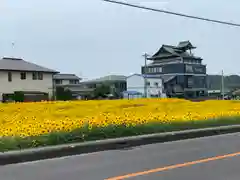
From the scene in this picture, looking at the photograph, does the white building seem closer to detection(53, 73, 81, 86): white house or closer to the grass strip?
detection(53, 73, 81, 86): white house

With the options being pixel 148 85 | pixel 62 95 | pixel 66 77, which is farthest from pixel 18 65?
pixel 148 85

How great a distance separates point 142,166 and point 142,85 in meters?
72.4

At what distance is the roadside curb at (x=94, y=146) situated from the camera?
23.9 feet

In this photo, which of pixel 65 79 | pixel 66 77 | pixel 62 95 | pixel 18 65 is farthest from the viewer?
pixel 66 77

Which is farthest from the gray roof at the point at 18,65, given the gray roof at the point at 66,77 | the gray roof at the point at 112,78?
the gray roof at the point at 112,78

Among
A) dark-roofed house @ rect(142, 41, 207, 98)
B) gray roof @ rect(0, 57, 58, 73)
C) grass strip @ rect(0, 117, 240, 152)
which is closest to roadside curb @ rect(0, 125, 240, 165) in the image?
grass strip @ rect(0, 117, 240, 152)

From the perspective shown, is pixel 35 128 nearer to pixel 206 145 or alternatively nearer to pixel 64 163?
pixel 64 163

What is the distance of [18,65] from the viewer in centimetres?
5181

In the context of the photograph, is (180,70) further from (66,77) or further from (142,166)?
(142,166)

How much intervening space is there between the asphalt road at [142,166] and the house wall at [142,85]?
6771 cm

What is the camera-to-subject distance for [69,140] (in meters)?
8.66

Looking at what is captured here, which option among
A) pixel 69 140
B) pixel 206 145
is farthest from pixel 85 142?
pixel 206 145

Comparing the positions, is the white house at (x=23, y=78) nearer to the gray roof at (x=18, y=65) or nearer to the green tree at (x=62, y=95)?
the gray roof at (x=18, y=65)

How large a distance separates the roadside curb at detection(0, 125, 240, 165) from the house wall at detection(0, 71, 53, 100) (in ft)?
135
